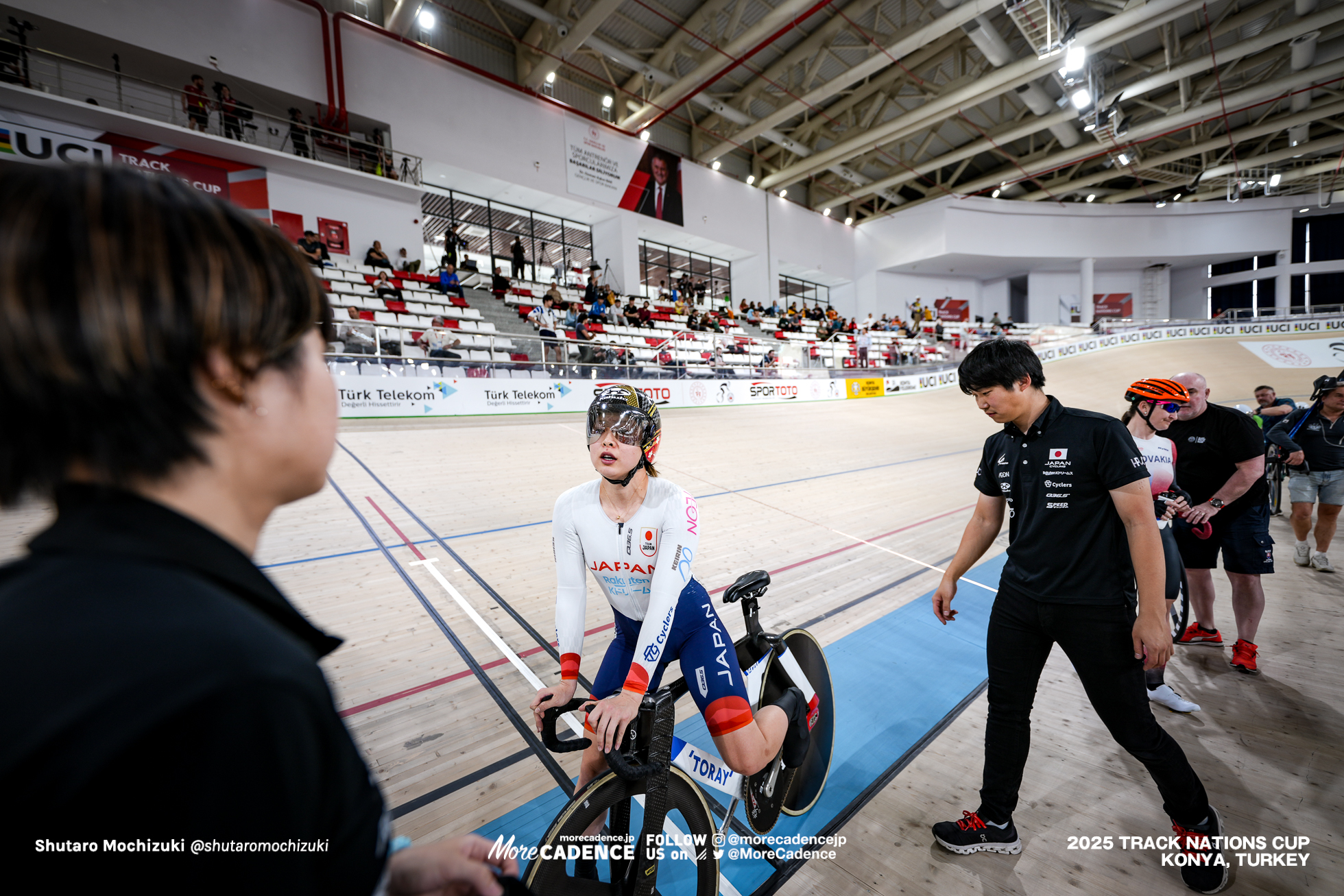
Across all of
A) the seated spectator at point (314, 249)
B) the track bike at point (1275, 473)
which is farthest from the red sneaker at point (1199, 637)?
→ the seated spectator at point (314, 249)

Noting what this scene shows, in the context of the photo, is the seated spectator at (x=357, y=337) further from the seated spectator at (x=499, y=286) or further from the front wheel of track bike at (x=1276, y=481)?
the front wheel of track bike at (x=1276, y=481)

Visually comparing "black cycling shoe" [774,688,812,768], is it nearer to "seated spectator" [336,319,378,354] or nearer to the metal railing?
"seated spectator" [336,319,378,354]

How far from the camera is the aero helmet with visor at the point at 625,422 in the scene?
1697mm

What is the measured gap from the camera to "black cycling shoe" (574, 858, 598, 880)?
1376 millimetres

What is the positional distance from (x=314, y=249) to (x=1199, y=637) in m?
13.6

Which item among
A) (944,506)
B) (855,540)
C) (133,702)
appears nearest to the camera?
(133,702)

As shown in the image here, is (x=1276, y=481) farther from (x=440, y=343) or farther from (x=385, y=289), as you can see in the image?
(x=385, y=289)

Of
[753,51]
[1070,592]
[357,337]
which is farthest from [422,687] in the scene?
[753,51]

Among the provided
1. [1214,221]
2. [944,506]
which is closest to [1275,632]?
[944,506]

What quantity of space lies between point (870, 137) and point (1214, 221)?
21.2 m

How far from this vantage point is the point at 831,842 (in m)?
1.88

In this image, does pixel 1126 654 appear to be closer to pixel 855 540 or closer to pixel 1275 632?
pixel 1275 632

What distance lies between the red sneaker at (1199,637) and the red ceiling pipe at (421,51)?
16068 millimetres

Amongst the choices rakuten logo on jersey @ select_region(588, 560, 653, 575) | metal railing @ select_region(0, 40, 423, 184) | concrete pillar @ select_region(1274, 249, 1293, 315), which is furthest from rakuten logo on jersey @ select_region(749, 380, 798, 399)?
concrete pillar @ select_region(1274, 249, 1293, 315)
